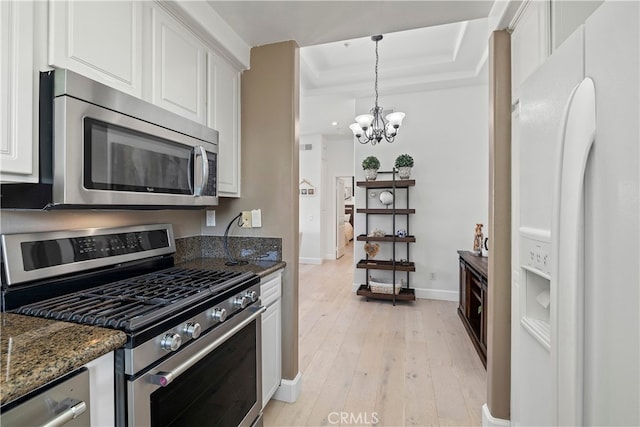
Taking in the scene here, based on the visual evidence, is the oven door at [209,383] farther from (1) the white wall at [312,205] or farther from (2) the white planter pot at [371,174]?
(1) the white wall at [312,205]

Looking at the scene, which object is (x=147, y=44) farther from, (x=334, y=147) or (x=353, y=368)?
(x=334, y=147)

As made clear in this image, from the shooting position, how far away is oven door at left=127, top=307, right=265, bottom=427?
94cm

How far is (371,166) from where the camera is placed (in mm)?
4277

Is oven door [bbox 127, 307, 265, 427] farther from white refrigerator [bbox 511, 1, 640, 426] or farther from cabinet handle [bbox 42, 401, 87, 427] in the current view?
white refrigerator [bbox 511, 1, 640, 426]

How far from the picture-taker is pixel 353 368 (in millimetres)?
2441

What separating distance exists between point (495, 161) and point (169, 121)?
178 centimetres

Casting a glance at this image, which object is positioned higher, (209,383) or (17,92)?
(17,92)

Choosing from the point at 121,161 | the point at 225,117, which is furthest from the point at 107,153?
the point at 225,117

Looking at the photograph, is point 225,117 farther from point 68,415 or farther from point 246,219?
point 68,415

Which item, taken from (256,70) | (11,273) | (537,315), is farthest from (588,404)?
(256,70)

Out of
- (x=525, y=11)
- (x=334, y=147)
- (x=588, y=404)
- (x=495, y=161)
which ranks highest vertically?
(x=334, y=147)

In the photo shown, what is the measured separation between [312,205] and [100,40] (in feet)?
19.2

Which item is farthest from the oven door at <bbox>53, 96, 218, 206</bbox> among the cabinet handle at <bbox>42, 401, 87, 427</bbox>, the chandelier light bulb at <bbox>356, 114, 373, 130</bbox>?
the chandelier light bulb at <bbox>356, 114, 373, 130</bbox>

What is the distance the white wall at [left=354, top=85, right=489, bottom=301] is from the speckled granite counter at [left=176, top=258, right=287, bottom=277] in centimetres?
294
